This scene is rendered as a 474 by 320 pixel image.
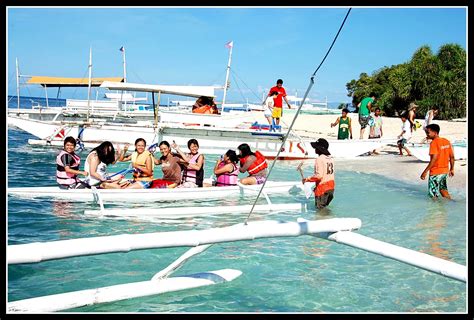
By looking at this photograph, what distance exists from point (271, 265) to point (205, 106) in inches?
632

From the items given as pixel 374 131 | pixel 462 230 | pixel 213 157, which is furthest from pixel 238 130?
pixel 462 230

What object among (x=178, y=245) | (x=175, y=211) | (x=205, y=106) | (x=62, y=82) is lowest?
(x=175, y=211)

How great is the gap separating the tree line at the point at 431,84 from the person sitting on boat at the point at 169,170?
25.2m

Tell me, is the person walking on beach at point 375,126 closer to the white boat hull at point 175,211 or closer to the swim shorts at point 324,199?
the swim shorts at point 324,199

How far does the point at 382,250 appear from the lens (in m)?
4.48

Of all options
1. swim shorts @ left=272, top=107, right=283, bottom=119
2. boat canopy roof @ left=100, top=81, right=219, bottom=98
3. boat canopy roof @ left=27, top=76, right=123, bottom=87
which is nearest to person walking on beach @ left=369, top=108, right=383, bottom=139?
swim shorts @ left=272, top=107, right=283, bottom=119

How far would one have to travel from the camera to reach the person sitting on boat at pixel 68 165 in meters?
9.60

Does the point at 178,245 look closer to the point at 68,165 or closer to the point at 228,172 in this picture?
the point at 68,165

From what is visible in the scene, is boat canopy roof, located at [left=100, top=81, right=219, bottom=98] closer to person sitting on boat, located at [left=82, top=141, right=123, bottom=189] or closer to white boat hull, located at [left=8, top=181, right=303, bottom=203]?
person sitting on boat, located at [left=82, top=141, right=123, bottom=189]

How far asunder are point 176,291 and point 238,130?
13.3m

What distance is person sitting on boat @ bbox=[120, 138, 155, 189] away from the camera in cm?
1022

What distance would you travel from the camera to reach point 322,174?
922 cm

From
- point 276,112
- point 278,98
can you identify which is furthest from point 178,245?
point 276,112
